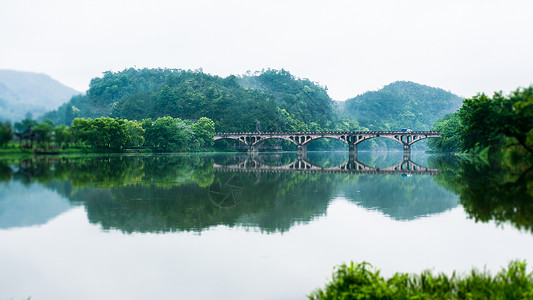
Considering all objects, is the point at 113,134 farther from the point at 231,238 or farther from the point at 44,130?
the point at 231,238

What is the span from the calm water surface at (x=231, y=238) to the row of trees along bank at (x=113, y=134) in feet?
71.6

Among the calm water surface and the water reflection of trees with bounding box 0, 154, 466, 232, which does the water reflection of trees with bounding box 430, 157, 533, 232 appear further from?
the water reflection of trees with bounding box 0, 154, 466, 232

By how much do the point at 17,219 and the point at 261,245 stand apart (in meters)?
9.47

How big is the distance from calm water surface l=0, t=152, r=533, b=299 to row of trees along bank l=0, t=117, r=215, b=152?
2183 centimetres

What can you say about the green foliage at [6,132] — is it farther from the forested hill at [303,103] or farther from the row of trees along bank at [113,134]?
the forested hill at [303,103]

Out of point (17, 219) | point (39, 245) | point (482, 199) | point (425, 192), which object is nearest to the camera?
point (39, 245)

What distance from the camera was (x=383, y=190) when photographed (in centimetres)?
2623

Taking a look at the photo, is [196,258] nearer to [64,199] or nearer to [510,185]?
[64,199]

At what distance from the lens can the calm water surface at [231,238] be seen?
922cm

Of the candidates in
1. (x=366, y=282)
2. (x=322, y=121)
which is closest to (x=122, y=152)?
(x=366, y=282)

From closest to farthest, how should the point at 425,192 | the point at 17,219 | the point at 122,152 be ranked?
the point at 17,219 < the point at 425,192 < the point at 122,152

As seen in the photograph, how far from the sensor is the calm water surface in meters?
9.22

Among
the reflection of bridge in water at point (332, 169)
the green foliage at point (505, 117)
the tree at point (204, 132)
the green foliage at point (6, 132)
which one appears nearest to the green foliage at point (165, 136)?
the tree at point (204, 132)

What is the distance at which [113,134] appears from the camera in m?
72.6
